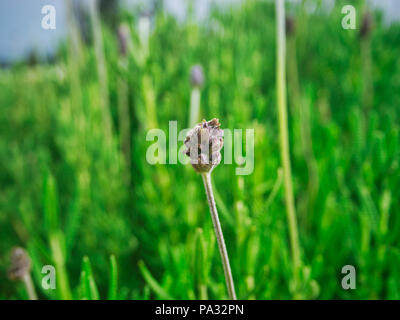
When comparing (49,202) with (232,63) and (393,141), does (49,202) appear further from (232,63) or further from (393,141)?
(232,63)

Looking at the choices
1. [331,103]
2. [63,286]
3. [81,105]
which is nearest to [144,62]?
[81,105]

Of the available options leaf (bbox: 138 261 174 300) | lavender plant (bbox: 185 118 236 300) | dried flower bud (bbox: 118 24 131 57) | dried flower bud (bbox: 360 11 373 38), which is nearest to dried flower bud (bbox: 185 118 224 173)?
lavender plant (bbox: 185 118 236 300)

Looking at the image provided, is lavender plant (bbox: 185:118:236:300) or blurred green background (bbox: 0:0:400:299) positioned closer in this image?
lavender plant (bbox: 185:118:236:300)

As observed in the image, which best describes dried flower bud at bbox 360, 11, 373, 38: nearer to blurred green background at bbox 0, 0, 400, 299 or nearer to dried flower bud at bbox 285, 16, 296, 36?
blurred green background at bbox 0, 0, 400, 299

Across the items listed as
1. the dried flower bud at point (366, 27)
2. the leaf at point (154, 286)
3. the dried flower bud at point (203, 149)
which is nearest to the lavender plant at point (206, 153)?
the dried flower bud at point (203, 149)

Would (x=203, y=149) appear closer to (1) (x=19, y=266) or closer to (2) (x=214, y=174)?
(1) (x=19, y=266)

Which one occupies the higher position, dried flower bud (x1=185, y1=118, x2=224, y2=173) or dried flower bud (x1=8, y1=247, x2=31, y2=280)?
dried flower bud (x1=185, y1=118, x2=224, y2=173)
